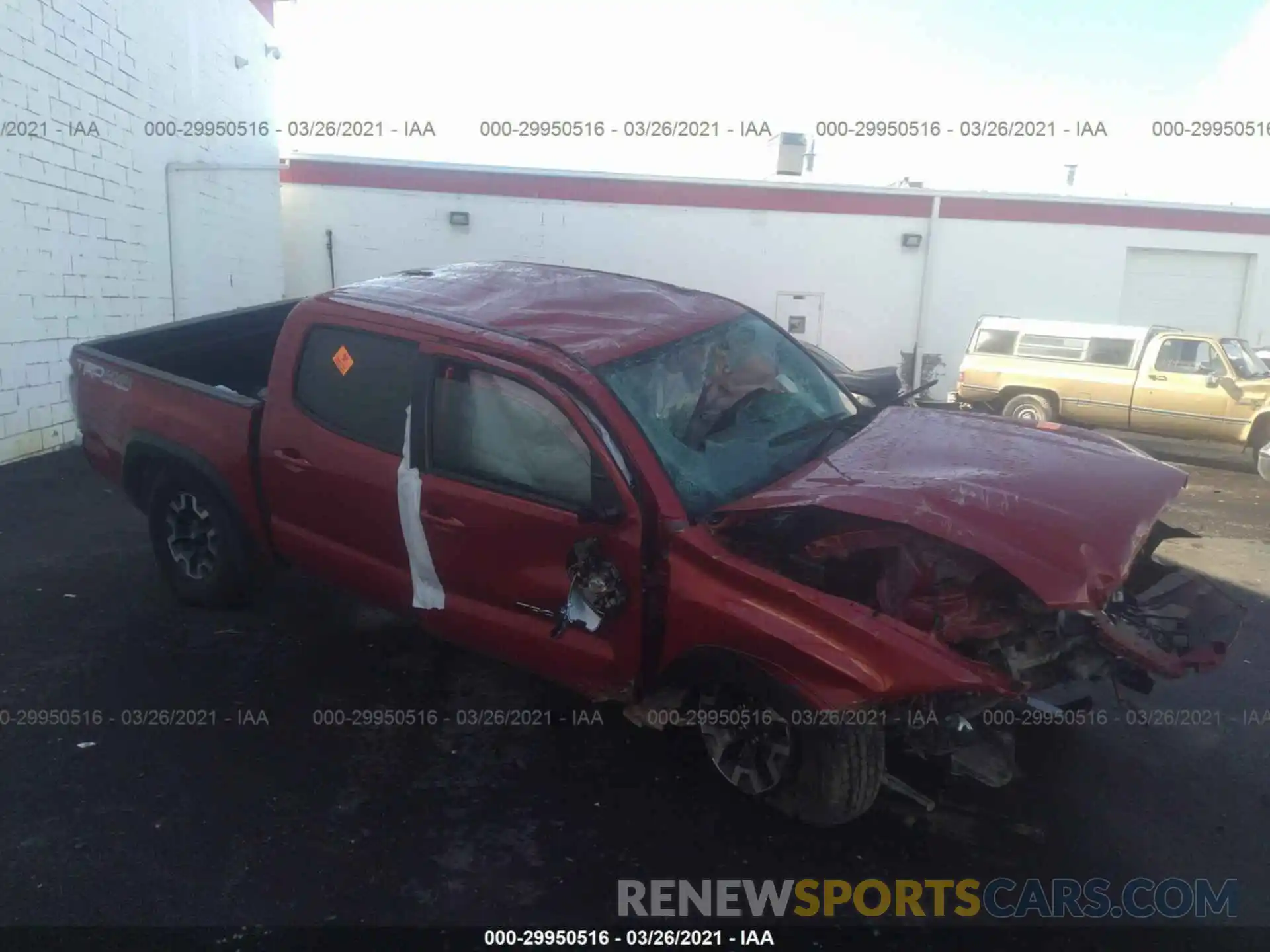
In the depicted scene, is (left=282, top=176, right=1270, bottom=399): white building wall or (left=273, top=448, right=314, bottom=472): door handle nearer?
(left=273, top=448, right=314, bottom=472): door handle

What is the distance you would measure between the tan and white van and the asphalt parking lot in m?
8.29

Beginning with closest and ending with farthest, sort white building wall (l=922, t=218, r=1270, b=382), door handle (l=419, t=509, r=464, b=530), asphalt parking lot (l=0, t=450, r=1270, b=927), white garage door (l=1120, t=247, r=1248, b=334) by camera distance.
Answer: asphalt parking lot (l=0, t=450, r=1270, b=927) < door handle (l=419, t=509, r=464, b=530) < white building wall (l=922, t=218, r=1270, b=382) < white garage door (l=1120, t=247, r=1248, b=334)

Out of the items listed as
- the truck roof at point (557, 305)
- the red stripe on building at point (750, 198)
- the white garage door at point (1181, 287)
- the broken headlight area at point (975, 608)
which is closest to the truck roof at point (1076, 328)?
the red stripe on building at point (750, 198)

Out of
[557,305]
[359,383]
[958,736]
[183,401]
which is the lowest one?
[958,736]

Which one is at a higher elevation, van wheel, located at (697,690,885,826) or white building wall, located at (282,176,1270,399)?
white building wall, located at (282,176,1270,399)

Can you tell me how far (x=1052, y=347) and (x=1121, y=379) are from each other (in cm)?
111

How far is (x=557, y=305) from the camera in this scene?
421cm

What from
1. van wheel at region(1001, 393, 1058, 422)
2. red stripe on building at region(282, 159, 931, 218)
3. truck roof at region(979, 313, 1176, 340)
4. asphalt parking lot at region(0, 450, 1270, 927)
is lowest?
asphalt parking lot at region(0, 450, 1270, 927)

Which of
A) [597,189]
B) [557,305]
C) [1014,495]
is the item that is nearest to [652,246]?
[597,189]

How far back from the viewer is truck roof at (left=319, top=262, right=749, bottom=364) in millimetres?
3869

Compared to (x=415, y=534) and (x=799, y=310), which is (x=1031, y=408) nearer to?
(x=799, y=310)

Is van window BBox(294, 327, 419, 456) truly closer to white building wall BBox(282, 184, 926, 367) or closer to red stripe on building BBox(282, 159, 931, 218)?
white building wall BBox(282, 184, 926, 367)

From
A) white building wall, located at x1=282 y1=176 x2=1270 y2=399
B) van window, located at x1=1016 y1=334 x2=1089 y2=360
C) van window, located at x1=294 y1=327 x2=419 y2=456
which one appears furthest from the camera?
white building wall, located at x1=282 y1=176 x2=1270 y2=399

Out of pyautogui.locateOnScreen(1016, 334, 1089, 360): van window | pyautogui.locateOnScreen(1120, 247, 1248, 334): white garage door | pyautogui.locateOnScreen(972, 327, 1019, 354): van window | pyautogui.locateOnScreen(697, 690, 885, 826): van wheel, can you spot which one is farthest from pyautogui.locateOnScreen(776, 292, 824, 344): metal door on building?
pyautogui.locateOnScreen(697, 690, 885, 826): van wheel
